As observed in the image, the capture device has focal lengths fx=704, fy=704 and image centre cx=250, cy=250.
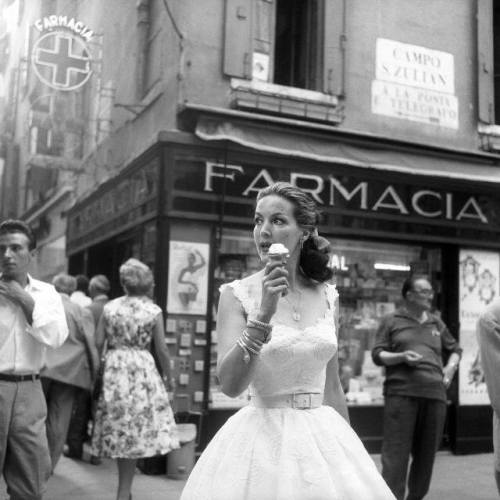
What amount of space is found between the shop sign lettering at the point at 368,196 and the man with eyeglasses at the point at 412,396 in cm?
281

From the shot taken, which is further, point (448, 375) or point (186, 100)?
point (186, 100)

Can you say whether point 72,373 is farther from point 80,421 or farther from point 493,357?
point 493,357

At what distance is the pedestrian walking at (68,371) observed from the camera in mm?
6477

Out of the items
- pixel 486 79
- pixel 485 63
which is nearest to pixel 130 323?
pixel 486 79

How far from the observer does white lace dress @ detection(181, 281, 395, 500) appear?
7.82 feet

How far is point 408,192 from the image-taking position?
9.13 m

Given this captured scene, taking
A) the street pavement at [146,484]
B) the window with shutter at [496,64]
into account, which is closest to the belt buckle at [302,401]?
the street pavement at [146,484]

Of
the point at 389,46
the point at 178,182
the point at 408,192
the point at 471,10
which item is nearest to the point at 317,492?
the point at 178,182

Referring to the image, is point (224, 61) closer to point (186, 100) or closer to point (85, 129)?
point (186, 100)

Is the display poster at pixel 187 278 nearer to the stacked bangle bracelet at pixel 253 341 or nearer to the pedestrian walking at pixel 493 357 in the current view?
the pedestrian walking at pixel 493 357

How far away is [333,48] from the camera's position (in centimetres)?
892

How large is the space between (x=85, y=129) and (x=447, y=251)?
18.4 feet

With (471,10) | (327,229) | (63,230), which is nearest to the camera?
(327,229)

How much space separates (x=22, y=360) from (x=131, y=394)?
206 cm
